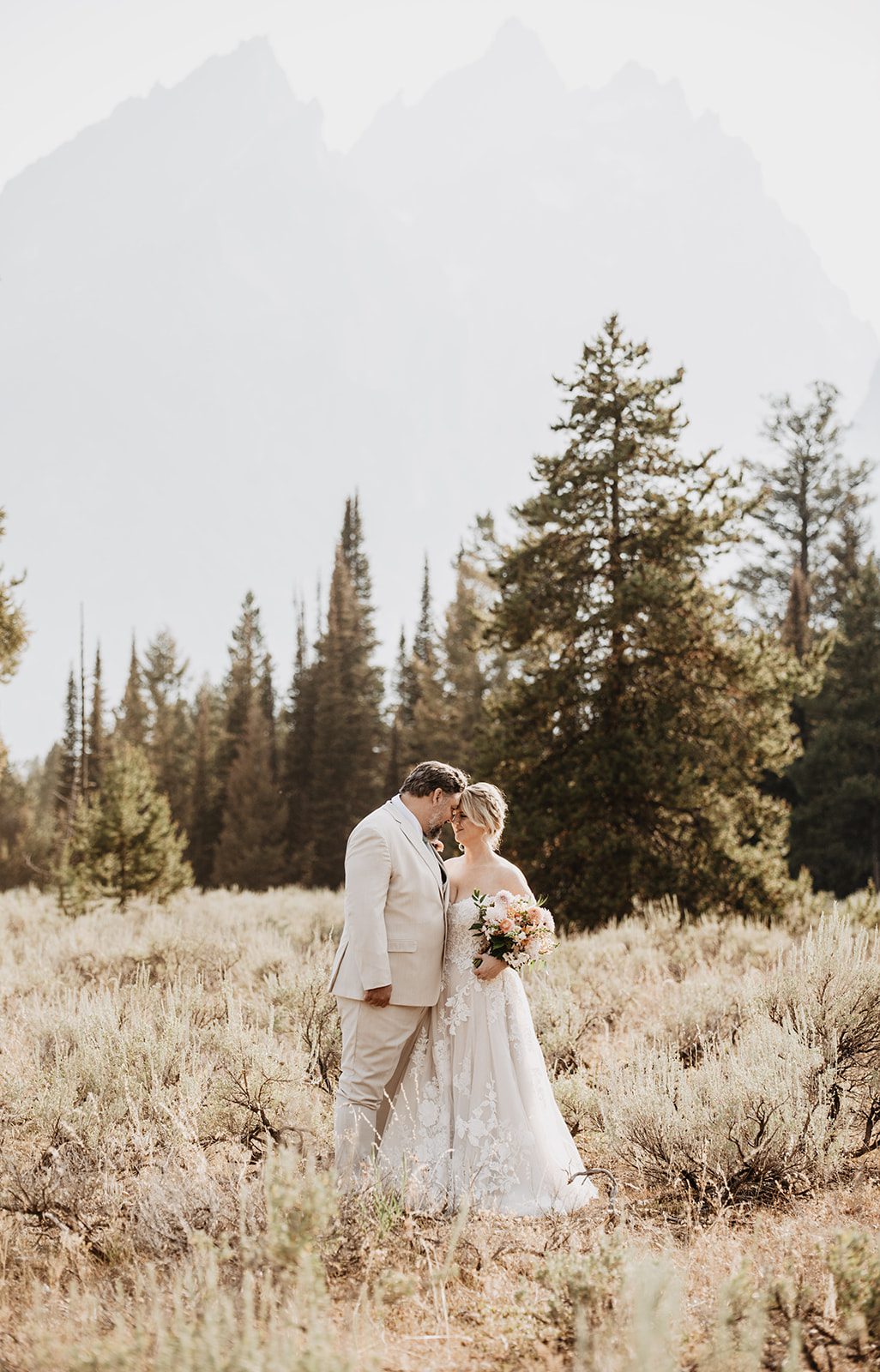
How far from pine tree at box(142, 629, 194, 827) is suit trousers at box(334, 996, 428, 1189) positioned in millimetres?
39911

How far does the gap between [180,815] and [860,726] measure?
34.4 m

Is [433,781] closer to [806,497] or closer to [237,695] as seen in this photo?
[806,497]

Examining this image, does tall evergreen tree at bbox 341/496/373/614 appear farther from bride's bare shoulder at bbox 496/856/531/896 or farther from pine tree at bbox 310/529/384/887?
bride's bare shoulder at bbox 496/856/531/896

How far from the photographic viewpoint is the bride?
457 cm

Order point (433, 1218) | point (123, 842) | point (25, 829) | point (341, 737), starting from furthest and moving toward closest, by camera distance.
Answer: point (25, 829) → point (341, 737) → point (123, 842) → point (433, 1218)

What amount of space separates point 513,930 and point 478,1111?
90 cm

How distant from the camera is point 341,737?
146 feet

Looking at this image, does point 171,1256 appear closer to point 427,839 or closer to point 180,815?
point 427,839

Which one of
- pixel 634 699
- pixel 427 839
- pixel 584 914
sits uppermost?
pixel 634 699

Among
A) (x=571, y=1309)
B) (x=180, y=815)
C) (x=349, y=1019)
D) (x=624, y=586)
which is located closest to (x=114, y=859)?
(x=624, y=586)

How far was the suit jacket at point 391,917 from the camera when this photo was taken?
487 cm

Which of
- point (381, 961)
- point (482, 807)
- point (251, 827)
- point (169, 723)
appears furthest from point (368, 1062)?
point (169, 723)

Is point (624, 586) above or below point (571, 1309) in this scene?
above

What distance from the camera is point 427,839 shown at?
5.30 m
